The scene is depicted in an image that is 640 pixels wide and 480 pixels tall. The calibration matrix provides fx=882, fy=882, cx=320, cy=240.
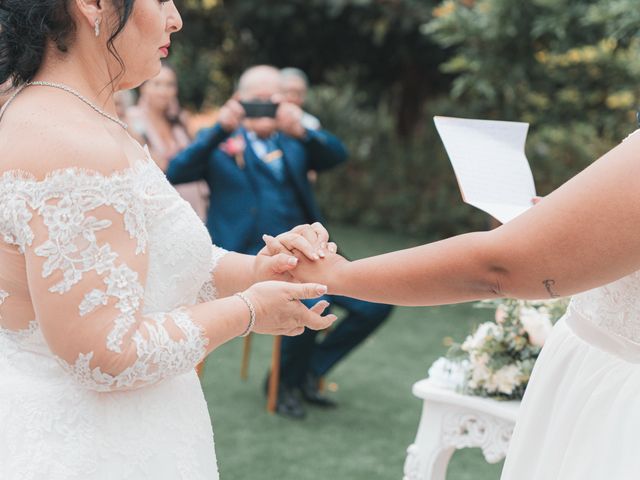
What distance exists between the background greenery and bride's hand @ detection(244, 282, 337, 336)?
513 cm

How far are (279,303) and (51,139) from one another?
1.92 ft

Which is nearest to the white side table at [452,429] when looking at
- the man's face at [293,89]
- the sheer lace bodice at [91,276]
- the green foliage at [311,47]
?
the sheer lace bodice at [91,276]

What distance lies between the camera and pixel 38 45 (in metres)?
1.75

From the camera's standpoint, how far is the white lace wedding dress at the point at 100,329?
163cm

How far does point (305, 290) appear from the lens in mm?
1938

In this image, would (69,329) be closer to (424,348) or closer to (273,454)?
(273,454)

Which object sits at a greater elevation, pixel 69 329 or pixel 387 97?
pixel 69 329

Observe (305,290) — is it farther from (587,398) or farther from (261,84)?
(261,84)

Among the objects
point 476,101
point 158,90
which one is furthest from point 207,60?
point 158,90

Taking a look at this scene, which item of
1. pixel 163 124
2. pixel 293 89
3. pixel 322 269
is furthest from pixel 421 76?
pixel 322 269

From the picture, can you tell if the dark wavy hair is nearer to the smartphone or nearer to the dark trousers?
the smartphone

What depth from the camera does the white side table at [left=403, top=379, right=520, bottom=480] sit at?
9.75 feet

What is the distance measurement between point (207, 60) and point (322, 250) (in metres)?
12.5

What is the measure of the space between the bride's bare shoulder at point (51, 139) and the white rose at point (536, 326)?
6.04 feet
